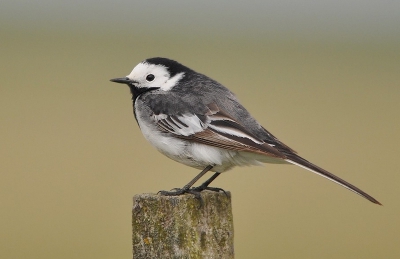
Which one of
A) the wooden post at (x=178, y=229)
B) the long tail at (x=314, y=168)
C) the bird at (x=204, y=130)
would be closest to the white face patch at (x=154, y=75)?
the bird at (x=204, y=130)

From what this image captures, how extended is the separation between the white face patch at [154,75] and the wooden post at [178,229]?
2.77m

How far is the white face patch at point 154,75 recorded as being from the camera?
721cm

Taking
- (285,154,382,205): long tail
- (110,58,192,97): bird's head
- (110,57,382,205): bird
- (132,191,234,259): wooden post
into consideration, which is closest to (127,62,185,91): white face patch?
(110,58,192,97): bird's head

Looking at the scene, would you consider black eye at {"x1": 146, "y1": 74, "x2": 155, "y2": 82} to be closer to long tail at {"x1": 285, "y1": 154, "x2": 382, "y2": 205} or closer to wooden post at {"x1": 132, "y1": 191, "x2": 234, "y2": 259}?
long tail at {"x1": 285, "y1": 154, "x2": 382, "y2": 205}

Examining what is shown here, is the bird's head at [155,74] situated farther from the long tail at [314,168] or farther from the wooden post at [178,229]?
the wooden post at [178,229]

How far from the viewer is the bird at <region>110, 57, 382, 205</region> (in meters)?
5.97

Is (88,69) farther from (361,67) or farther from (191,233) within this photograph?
(191,233)

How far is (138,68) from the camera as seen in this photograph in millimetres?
7285

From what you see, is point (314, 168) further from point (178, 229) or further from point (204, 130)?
point (178, 229)

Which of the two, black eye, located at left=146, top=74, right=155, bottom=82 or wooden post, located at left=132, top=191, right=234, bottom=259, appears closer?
wooden post, located at left=132, top=191, right=234, bottom=259

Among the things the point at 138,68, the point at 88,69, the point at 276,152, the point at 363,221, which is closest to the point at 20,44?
the point at 88,69

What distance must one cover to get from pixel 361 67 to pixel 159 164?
1124cm

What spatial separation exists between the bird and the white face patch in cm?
15

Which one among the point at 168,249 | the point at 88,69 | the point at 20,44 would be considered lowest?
the point at 168,249
